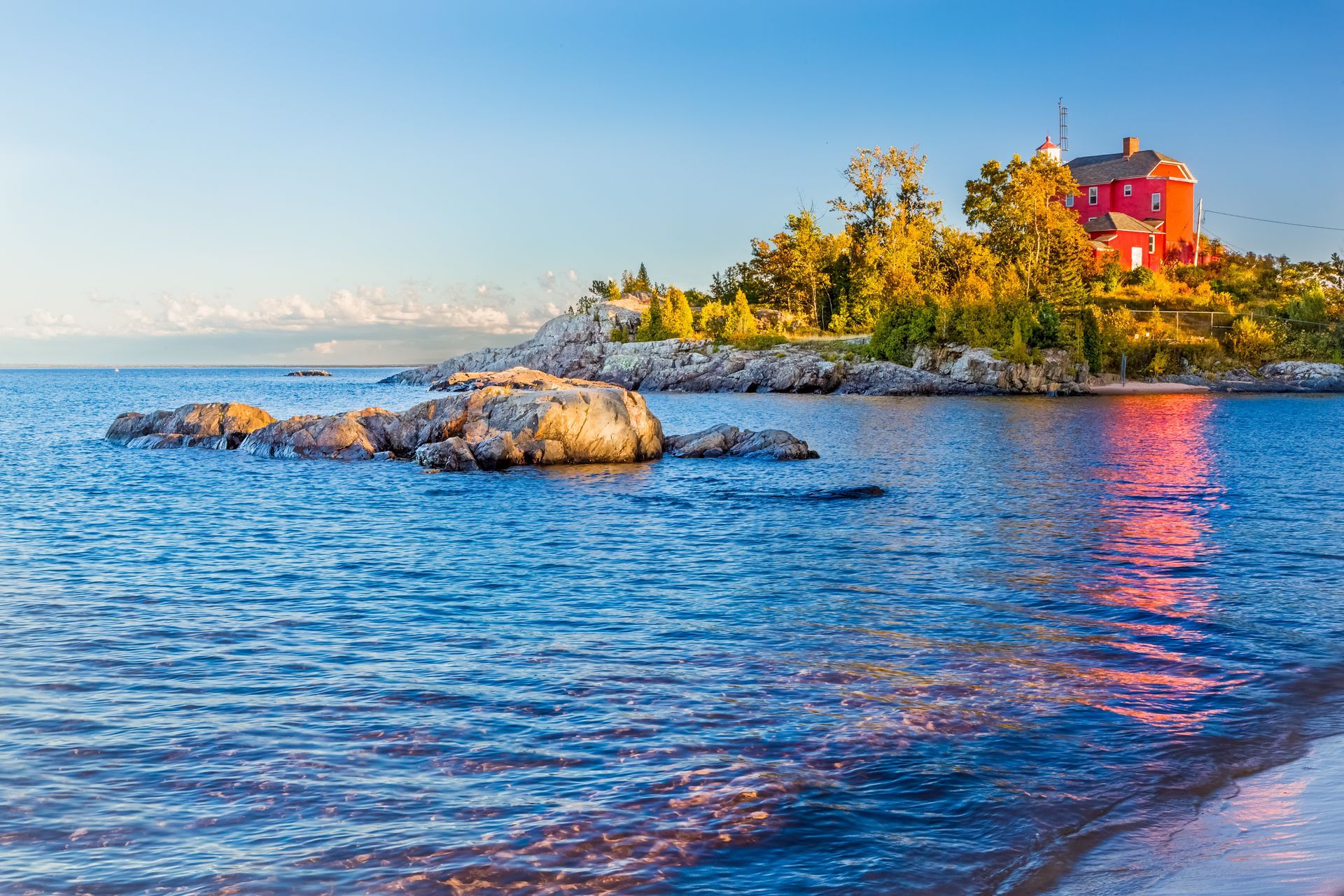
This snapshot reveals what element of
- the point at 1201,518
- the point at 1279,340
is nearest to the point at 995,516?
the point at 1201,518

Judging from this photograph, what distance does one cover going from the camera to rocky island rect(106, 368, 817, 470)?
3497 cm

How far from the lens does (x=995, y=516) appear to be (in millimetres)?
22312

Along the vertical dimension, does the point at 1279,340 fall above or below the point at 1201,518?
above

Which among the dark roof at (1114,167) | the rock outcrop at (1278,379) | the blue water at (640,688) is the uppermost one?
the dark roof at (1114,167)

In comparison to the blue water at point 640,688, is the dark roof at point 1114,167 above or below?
above

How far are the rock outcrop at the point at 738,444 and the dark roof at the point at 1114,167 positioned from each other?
81.1m

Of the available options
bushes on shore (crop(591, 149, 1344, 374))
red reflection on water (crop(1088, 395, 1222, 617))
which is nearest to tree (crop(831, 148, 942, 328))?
bushes on shore (crop(591, 149, 1344, 374))

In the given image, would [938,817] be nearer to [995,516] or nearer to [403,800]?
[403,800]

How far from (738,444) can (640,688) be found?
1084 inches

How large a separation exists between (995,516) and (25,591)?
1892cm

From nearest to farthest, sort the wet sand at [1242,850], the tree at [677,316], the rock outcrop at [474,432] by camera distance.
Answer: the wet sand at [1242,850] < the rock outcrop at [474,432] < the tree at [677,316]

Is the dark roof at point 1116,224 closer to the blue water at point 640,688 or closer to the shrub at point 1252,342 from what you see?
the shrub at point 1252,342

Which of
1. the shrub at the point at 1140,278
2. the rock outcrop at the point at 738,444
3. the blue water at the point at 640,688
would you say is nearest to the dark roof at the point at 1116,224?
the shrub at the point at 1140,278

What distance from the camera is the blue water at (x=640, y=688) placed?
678 cm
